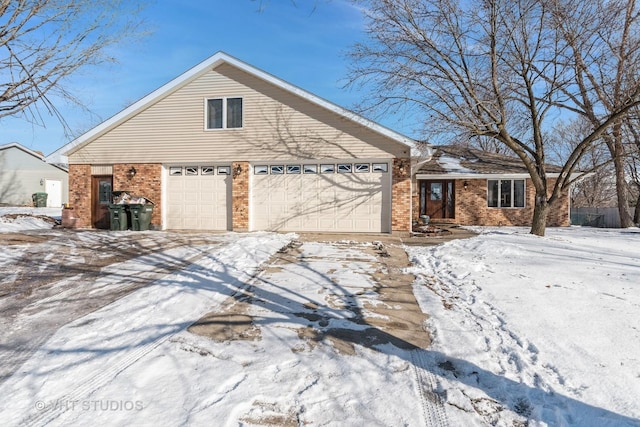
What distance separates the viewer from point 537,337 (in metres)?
3.65

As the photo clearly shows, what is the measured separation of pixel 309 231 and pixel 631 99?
31.6ft

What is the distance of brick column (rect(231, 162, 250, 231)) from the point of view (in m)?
12.3

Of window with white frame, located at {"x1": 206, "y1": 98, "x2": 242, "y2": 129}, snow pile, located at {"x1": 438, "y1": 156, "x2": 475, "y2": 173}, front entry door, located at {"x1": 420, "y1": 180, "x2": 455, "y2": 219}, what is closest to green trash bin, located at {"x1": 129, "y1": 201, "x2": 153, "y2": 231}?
→ window with white frame, located at {"x1": 206, "y1": 98, "x2": 242, "y2": 129}

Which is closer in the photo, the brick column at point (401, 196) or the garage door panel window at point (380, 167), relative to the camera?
the brick column at point (401, 196)

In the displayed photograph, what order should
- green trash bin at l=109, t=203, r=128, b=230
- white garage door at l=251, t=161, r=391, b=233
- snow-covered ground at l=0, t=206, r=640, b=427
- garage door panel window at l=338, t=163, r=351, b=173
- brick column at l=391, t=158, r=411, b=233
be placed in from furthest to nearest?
green trash bin at l=109, t=203, r=128, b=230 → garage door panel window at l=338, t=163, r=351, b=173 → white garage door at l=251, t=161, r=391, b=233 → brick column at l=391, t=158, r=411, b=233 → snow-covered ground at l=0, t=206, r=640, b=427

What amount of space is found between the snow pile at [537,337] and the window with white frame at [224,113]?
8.52 meters

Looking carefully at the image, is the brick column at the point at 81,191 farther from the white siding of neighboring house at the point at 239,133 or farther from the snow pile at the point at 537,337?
the snow pile at the point at 537,337

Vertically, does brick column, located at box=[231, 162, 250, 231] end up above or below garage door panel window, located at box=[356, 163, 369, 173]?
below

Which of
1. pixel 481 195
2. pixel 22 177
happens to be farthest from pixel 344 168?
pixel 22 177

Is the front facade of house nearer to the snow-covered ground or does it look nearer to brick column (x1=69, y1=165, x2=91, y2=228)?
brick column (x1=69, y1=165, x2=91, y2=228)

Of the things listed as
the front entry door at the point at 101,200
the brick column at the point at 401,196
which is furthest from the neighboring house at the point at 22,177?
the brick column at the point at 401,196

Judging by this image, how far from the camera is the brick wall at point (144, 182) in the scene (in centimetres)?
1275

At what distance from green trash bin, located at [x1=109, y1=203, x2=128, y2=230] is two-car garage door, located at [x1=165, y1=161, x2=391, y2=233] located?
1.39 m

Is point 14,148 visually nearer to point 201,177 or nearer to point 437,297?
point 201,177
